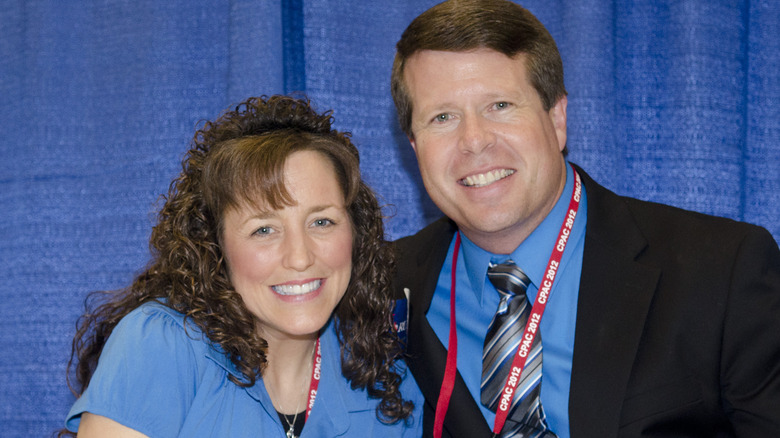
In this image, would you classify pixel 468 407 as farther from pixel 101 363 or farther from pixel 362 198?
pixel 101 363

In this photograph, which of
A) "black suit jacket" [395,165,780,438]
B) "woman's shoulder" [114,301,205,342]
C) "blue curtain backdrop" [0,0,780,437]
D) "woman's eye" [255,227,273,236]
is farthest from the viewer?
"blue curtain backdrop" [0,0,780,437]

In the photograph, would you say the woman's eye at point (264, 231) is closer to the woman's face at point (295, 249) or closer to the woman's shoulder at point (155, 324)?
→ the woman's face at point (295, 249)

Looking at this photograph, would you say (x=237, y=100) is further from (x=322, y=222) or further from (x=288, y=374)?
(x=288, y=374)

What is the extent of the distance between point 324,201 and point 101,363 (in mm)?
618

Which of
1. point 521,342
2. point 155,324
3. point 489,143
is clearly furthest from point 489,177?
point 155,324

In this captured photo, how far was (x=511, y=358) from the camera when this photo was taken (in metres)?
1.62

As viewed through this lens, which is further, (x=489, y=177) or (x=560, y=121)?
(x=560, y=121)

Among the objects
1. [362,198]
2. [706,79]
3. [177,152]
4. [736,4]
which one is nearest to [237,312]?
[362,198]

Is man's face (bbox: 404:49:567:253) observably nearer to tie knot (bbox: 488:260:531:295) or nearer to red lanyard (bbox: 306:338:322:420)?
tie knot (bbox: 488:260:531:295)

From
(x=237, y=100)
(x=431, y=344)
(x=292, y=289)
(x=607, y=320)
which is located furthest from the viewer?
(x=237, y=100)

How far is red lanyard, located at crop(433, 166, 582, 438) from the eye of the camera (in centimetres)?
159

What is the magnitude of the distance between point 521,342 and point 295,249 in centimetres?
57

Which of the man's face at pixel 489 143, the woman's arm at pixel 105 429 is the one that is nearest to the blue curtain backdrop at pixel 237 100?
the man's face at pixel 489 143

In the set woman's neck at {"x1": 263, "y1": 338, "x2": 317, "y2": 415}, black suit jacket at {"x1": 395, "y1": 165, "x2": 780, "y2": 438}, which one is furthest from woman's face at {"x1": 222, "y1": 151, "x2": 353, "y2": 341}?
black suit jacket at {"x1": 395, "y1": 165, "x2": 780, "y2": 438}
